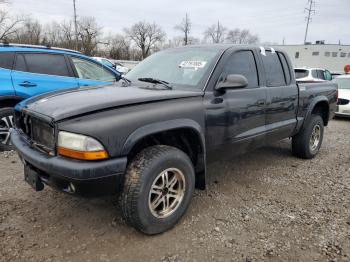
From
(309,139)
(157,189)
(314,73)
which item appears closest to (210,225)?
(157,189)

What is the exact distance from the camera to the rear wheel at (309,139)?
5.20m

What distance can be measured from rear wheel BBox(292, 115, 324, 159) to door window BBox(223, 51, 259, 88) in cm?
173

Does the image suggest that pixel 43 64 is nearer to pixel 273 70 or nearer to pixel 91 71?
pixel 91 71

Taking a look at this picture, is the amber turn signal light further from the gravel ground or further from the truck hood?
the gravel ground

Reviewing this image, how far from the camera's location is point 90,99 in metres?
2.80

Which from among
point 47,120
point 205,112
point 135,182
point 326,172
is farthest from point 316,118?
point 47,120

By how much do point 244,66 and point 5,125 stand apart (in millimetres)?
3720

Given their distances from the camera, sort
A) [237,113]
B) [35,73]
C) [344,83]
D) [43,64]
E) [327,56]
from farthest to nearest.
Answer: [327,56] < [344,83] < [43,64] < [35,73] < [237,113]

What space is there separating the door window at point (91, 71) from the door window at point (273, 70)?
279 centimetres

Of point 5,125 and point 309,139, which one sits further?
point 309,139

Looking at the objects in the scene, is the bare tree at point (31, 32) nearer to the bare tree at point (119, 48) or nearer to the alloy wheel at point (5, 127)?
the bare tree at point (119, 48)

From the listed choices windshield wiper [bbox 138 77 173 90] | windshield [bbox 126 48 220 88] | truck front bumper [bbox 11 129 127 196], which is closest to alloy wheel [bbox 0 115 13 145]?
windshield [bbox 126 48 220 88]

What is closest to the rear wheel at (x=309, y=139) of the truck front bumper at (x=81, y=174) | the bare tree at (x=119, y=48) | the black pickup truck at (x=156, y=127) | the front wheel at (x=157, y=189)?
the black pickup truck at (x=156, y=127)

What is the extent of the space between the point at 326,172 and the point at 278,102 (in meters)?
1.48
